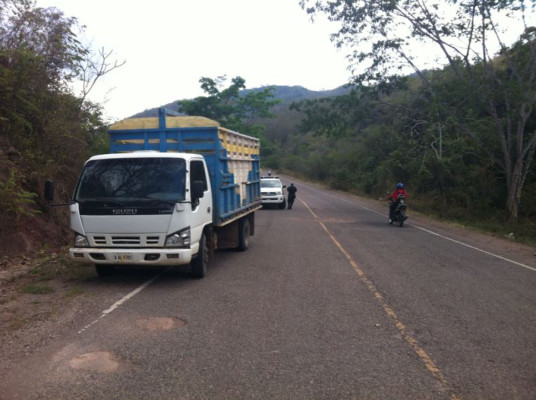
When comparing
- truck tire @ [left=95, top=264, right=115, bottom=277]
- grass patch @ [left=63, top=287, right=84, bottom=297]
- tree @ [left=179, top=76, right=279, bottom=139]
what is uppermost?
tree @ [left=179, top=76, right=279, bottom=139]

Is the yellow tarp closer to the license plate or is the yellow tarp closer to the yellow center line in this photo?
the license plate

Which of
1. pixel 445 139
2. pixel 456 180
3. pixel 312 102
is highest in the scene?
pixel 312 102

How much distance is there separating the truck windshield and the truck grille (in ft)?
1.69

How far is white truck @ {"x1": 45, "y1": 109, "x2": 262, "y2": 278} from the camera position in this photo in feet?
23.9

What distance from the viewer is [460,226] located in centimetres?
1903

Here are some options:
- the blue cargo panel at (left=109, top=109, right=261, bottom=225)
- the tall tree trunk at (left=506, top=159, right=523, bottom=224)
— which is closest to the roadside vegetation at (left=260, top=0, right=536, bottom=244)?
the tall tree trunk at (left=506, top=159, right=523, bottom=224)

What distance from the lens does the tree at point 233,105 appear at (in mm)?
36031

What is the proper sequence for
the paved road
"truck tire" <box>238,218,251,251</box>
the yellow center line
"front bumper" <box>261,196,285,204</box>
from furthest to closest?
"front bumper" <box>261,196,285,204</box> < "truck tire" <box>238,218,251,251</box> < the yellow center line < the paved road

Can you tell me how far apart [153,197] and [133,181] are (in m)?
0.49

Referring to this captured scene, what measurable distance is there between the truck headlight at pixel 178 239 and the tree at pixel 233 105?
2912cm

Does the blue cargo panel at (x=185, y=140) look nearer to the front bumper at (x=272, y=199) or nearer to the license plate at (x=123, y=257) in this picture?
the license plate at (x=123, y=257)

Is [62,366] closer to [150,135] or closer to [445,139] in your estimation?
[150,135]

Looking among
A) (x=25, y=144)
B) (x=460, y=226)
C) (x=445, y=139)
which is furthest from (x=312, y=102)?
(x=25, y=144)

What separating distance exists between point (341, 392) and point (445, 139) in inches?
913
